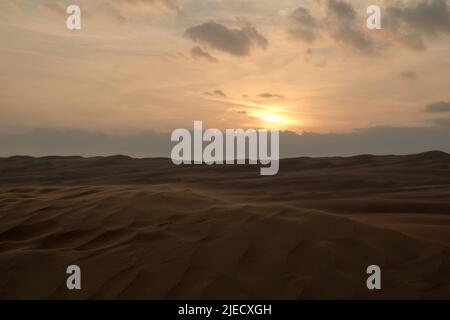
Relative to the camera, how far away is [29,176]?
21.5m

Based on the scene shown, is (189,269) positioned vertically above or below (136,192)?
below

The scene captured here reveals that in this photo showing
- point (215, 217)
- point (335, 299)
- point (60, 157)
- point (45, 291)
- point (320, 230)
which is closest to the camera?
point (335, 299)

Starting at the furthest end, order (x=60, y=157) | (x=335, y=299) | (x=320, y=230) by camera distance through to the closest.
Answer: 1. (x=60, y=157)
2. (x=320, y=230)
3. (x=335, y=299)

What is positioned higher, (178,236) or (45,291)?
(178,236)

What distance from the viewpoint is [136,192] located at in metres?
6.49

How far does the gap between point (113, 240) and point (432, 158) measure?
19.4 m

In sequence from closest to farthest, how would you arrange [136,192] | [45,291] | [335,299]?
[335,299] → [45,291] → [136,192]

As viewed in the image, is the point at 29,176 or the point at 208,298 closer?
the point at 208,298

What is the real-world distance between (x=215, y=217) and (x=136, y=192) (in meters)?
1.87
